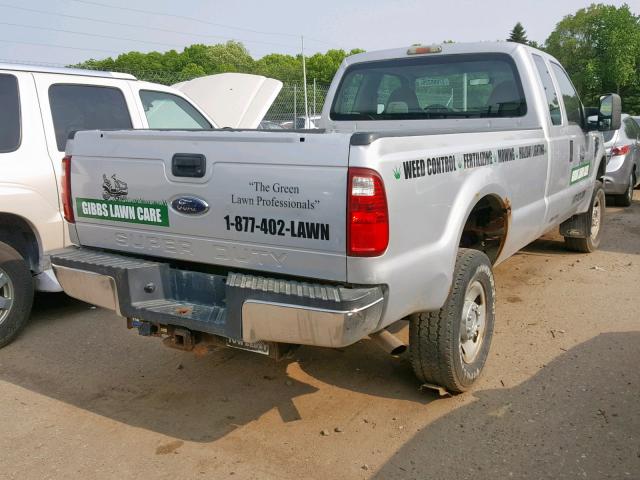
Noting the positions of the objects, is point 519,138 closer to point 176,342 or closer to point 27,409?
point 176,342

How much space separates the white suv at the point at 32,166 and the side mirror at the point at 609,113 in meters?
4.72

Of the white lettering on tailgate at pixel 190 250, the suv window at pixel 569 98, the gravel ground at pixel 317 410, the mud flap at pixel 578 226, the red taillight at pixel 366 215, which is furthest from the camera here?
the mud flap at pixel 578 226

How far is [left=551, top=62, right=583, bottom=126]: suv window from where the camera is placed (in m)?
5.40

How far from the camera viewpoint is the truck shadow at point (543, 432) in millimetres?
2869

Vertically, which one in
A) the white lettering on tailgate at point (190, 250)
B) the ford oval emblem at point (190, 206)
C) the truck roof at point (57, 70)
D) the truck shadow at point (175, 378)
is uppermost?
the truck roof at point (57, 70)

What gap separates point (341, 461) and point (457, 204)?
1.46m

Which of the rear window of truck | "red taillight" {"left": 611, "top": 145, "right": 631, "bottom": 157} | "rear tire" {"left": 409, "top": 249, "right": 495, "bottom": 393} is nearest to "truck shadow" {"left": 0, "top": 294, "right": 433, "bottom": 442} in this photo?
"rear tire" {"left": 409, "top": 249, "right": 495, "bottom": 393}

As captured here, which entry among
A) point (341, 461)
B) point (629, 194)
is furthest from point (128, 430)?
point (629, 194)

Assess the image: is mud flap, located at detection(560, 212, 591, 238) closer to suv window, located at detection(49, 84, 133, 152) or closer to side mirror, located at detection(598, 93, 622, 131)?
side mirror, located at detection(598, 93, 622, 131)

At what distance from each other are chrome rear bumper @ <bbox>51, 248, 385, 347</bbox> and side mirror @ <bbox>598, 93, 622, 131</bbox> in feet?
13.9

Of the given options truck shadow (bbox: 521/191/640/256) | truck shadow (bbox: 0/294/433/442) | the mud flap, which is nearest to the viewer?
truck shadow (bbox: 0/294/433/442)

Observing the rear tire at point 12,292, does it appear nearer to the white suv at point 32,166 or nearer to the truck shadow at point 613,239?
the white suv at point 32,166

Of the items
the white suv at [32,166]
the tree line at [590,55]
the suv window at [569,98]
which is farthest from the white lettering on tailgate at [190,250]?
the tree line at [590,55]

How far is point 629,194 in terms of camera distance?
1027cm
